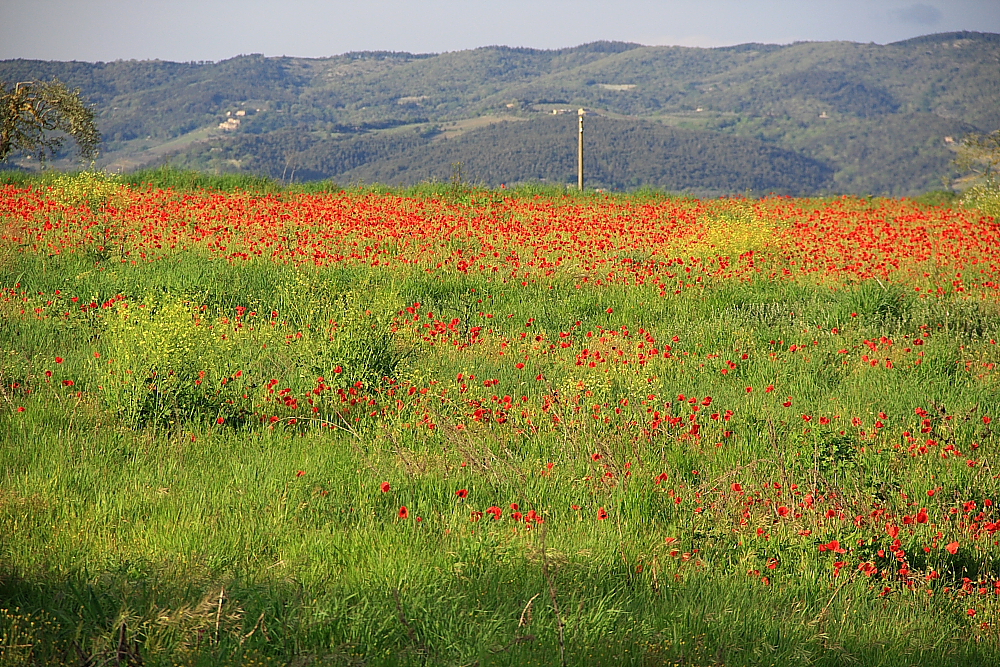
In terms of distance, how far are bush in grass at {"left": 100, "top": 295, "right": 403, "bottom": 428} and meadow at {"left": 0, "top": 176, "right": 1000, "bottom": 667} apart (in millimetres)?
26

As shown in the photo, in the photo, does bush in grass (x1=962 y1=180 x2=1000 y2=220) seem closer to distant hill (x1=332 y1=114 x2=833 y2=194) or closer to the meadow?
the meadow

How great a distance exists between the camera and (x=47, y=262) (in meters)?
9.46

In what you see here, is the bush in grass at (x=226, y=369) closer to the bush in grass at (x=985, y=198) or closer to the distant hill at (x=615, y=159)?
the bush in grass at (x=985, y=198)

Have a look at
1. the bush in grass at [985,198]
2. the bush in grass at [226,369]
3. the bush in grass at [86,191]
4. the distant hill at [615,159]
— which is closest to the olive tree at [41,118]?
the bush in grass at [86,191]

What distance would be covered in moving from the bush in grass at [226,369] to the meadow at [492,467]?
1.0 inches

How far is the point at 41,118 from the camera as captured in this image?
20.4m

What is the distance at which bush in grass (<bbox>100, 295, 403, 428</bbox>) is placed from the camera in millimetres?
5023

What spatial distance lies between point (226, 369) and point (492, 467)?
2.33m

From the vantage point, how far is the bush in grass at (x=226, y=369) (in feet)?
16.5

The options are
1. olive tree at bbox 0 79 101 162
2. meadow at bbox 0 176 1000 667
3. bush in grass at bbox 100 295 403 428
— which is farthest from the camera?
olive tree at bbox 0 79 101 162

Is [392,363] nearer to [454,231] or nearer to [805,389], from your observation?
[805,389]

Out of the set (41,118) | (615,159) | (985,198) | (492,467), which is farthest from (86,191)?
(615,159)

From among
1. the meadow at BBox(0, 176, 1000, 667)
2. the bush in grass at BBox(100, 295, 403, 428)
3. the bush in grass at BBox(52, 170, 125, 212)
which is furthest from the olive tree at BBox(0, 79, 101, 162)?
the bush in grass at BBox(100, 295, 403, 428)

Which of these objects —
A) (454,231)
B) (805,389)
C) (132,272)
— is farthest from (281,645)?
(454,231)
